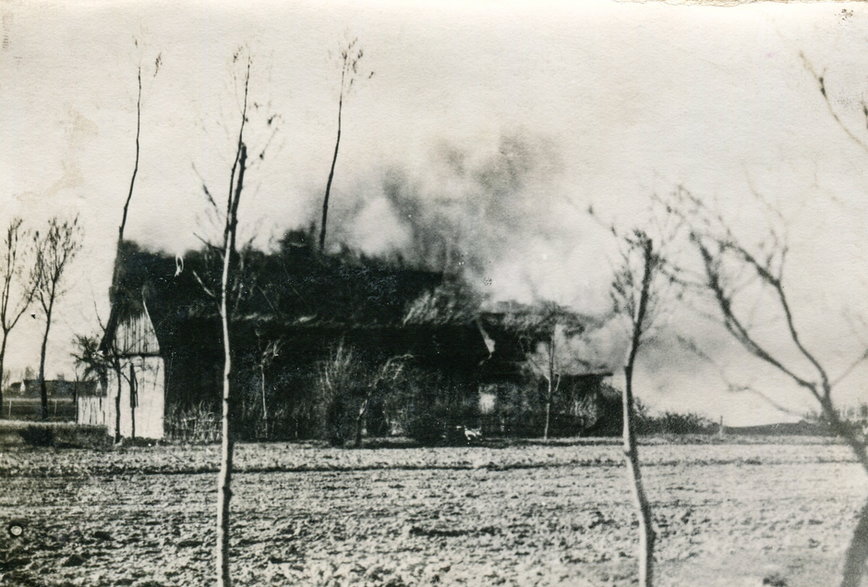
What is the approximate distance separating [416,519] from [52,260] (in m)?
2.98

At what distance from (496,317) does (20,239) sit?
9.97 ft

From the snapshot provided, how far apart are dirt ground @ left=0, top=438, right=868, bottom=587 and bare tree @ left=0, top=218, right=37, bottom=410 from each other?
0.80 metres

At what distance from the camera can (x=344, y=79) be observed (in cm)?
434

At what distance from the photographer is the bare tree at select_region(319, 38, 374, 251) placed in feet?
14.2

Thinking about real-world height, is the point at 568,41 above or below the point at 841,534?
above

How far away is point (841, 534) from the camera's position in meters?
4.66

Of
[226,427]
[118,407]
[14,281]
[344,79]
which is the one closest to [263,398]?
[226,427]

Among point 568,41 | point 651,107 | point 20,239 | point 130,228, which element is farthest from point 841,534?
point 20,239

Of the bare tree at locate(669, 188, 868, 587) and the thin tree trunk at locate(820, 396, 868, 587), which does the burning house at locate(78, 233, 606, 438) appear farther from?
the thin tree trunk at locate(820, 396, 868, 587)

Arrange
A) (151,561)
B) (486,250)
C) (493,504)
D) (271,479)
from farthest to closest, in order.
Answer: (493,504) → (271,479) → (486,250) → (151,561)

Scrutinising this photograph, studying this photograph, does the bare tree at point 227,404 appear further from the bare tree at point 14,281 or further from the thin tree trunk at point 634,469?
the thin tree trunk at point 634,469

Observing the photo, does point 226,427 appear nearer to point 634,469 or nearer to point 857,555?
point 634,469

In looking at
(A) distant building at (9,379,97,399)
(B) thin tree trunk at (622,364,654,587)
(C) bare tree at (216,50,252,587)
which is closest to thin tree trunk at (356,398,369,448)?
(C) bare tree at (216,50,252,587)

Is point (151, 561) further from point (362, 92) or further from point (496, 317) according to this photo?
point (362, 92)
